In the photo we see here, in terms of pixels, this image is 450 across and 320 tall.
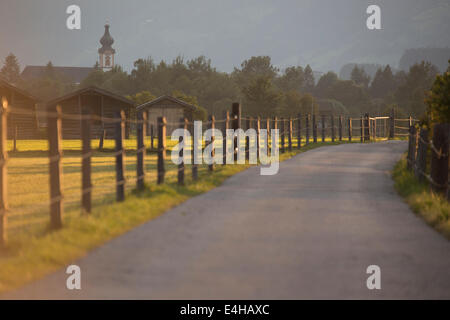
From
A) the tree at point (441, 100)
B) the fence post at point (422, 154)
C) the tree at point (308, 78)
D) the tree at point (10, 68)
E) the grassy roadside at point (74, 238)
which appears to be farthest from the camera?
the tree at point (308, 78)

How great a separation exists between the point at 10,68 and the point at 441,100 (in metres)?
134

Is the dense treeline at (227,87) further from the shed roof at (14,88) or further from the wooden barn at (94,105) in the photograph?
the shed roof at (14,88)

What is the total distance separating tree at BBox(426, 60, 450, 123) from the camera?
1541 centimetres

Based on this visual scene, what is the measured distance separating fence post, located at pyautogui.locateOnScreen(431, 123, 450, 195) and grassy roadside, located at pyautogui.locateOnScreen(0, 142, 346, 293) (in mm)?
4844

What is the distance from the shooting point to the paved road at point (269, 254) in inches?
230

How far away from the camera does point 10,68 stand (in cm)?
13775

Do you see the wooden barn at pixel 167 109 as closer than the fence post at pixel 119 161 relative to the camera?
No

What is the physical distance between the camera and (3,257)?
749cm

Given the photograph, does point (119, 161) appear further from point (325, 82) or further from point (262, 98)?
point (325, 82)

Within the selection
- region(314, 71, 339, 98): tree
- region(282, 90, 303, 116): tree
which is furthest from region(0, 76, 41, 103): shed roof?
region(314, 71, 339, 98): tree

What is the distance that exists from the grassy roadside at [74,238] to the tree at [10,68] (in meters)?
128

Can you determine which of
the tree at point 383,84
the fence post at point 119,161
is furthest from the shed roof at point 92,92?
the tree at point 383,84

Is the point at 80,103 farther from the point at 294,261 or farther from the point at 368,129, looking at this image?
the point at 294,261
